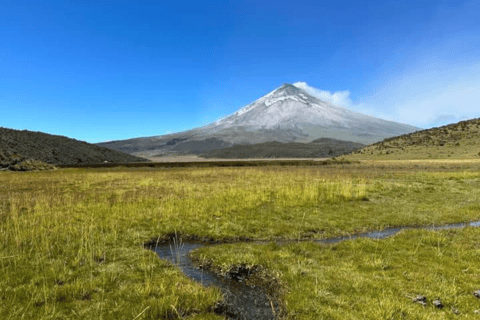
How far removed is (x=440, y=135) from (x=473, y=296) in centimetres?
11341

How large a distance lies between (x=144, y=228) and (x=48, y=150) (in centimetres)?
8950

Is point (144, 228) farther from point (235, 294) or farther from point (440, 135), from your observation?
point (440, 135)

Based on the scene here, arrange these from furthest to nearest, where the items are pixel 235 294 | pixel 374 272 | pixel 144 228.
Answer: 1. pixel 144 228
2. pixel 374 272
3. pixel 235 294

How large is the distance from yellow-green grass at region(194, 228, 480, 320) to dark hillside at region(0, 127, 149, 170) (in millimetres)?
61820

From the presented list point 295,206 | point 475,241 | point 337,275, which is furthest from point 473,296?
point 295,206

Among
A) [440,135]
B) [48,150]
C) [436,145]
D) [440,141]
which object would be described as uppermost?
[440,135]

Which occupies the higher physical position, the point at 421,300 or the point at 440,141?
the point at 440,141

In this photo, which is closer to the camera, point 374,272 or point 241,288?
point 241,288

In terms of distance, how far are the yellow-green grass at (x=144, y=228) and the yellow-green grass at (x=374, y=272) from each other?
4.86 feet

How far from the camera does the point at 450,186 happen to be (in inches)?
1196

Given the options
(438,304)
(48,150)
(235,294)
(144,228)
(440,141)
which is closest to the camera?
(438,304)

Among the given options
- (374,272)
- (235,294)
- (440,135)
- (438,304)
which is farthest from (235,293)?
(440,135)

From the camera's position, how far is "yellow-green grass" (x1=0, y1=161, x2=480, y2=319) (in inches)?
306

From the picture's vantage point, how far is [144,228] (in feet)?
50.3
